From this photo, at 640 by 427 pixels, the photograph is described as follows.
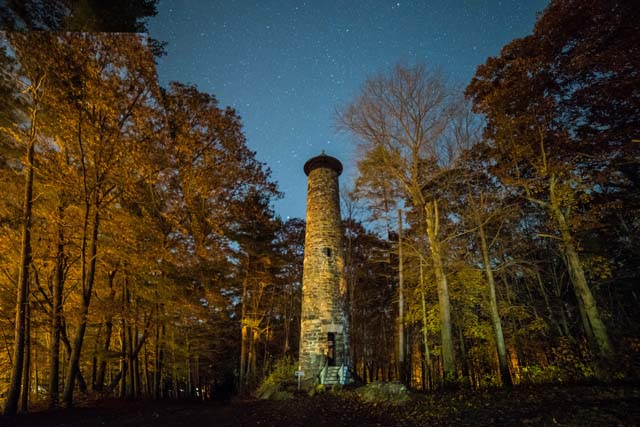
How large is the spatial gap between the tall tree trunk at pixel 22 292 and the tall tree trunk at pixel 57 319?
0.74 m

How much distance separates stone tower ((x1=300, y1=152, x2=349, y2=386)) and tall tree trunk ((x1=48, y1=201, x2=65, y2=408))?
7836mm

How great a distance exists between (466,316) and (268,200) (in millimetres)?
11837

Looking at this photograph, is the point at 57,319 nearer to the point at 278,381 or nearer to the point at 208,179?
the point at 208,179

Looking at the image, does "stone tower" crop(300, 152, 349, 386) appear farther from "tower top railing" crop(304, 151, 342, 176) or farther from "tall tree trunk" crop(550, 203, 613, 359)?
"tall tree trunk" crop(550, 203, 613, 359)

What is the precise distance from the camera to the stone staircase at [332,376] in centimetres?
1097

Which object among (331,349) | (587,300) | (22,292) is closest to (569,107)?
(587,300)

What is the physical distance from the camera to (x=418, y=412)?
5.82 metres

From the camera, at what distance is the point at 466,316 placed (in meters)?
14.6

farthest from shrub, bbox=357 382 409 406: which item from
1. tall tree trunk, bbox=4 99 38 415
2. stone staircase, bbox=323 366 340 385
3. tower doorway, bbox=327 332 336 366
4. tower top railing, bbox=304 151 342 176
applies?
tower top railing, bbox=304 151 342 176

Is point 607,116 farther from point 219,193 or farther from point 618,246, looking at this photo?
point 219,193

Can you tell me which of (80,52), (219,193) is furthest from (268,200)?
(80,52)

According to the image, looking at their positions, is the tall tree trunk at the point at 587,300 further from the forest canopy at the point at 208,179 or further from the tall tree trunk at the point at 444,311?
the tall tree trunk at the point at 444,311

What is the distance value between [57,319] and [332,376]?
9087mm

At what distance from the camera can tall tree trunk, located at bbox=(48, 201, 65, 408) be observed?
8.08 metres
